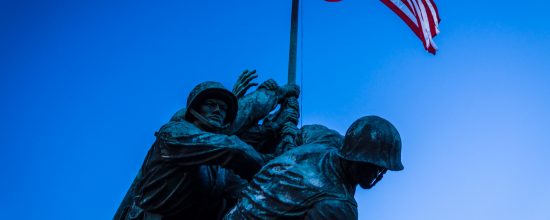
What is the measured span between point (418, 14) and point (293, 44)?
3.66m

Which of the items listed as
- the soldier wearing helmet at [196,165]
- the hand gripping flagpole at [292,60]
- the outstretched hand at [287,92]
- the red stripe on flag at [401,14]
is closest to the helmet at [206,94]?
the soldier wearing helmet at [196,165]

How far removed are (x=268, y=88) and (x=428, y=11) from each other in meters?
4.72

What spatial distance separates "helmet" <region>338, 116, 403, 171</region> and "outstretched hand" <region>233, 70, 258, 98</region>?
122 inches

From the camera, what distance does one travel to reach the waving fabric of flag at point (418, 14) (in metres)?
12.5

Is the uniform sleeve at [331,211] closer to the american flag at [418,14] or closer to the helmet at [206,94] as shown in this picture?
the helmet at [206,94]

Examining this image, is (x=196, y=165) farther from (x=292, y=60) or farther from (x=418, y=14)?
(x=418, y=14)

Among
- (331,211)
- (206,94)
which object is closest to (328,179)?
(331,211)

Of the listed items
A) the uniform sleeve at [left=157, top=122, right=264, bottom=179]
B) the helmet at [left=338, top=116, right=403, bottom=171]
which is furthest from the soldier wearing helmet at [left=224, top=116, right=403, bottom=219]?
the uniform sleeve at [left=157, top=122, right=264, bottom=179]

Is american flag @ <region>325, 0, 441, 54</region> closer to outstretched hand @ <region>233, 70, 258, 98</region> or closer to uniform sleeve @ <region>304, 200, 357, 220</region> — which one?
outstretched hand @ <region>233, 70, 258, 98</region>

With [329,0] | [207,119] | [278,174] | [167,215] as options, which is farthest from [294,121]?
A: [329,0]

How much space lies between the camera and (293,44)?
9461 mm

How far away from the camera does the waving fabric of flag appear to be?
12453 millimetres

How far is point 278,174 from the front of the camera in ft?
19.2

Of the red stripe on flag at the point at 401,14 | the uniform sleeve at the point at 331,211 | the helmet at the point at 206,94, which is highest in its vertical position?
the red stripe on flag at the point at 401,14
